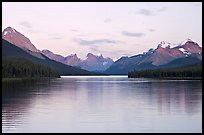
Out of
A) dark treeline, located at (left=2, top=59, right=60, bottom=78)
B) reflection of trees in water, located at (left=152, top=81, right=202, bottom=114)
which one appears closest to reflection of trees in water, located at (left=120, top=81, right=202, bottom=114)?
reflection of trees in water, located at (left=152, top=81, right=202, bottom=114)

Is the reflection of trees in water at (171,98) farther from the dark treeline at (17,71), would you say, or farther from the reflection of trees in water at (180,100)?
the dark treeline at (17,71)

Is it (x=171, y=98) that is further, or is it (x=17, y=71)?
(x=17, y=71)

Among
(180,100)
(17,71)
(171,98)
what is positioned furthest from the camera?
(17,71)

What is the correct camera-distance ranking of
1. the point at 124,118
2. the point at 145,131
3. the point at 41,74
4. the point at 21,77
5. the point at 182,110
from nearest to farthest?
the point at 145,131
the point at 124,118
the point at 182,110
the point at 21,77
the point at 41,74

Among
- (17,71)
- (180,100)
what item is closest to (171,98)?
(180,100)

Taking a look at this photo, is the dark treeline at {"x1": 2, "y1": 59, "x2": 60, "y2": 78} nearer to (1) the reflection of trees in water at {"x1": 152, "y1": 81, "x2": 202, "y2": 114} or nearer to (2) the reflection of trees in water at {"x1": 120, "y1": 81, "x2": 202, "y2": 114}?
(2) the reflection of trees in water at {"x1": 120, "y1": 81, "x2": 202, "y2": 114}

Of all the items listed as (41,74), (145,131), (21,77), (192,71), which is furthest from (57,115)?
(192,71)

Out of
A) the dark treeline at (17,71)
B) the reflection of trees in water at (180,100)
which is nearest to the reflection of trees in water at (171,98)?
the reflection of trees in water at (180,100)

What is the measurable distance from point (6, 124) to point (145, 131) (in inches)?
373

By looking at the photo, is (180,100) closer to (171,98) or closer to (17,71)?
(171,98)

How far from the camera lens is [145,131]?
25.4 meters

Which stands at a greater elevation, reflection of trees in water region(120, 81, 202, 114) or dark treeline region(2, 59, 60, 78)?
dark treeline region(2, 59, 60, 78)

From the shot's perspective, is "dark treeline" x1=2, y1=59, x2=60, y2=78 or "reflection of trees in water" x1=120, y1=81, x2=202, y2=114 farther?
"dark treeline" x1=2, y1=59, x2=60, y2=78

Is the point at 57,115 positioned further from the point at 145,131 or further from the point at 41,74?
the point at 41,74
